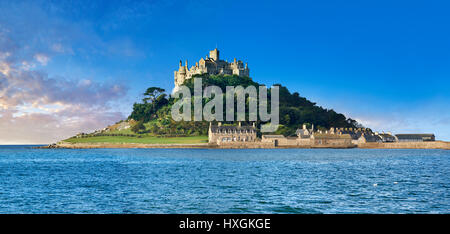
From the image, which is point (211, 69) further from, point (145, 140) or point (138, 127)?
point (145, 140)

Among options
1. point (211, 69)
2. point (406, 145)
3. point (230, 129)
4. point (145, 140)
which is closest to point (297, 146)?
point (230, 129)

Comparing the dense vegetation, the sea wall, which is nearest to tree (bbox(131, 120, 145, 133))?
the dense vegetation

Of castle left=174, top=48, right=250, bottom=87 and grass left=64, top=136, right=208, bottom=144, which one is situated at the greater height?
castle left=174, top=48, right=250, bottom=87

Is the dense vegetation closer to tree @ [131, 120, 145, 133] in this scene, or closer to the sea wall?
tree @ [131, 120, 145, 133]

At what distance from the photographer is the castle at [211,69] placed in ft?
626

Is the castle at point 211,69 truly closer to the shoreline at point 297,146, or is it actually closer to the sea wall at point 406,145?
the shoreline at point 297,146

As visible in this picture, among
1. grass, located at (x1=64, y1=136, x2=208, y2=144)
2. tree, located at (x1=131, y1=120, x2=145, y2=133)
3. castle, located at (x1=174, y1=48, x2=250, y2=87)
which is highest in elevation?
castle, located at (x1=174, y1=48, x2=250, y2=87)

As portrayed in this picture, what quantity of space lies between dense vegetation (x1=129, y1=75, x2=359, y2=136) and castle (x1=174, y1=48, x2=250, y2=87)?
26.2 feet

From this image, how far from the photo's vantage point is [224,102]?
158625 millimetres

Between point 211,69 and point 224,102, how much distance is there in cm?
3931

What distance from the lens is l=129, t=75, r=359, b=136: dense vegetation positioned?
477 ft

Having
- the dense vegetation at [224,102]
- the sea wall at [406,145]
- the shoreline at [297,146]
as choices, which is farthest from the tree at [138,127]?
the sea wall at [406,145]
